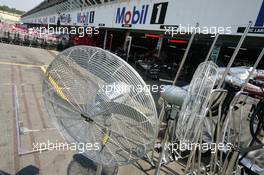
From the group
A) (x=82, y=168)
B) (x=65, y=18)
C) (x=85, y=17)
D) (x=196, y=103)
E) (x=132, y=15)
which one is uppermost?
(x=132, y=15)

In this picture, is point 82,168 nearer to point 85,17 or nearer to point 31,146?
point 31,146

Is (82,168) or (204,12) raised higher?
(204,12)

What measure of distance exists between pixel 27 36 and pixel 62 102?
17.8 m

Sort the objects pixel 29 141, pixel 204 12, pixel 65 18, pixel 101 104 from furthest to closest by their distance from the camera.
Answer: pixel 65 18 → pixel 204 12 → pixel 29 141 → pixel 101 104

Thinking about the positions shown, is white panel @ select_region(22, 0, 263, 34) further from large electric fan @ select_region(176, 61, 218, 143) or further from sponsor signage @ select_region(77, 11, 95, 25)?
sponsor signage @ select_region(77, 11, 95, 25)

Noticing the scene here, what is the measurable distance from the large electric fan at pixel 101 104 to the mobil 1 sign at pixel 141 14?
8.53m

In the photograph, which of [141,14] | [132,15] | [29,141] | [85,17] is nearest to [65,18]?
[85,17]

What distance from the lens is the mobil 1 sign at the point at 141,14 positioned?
9758mm

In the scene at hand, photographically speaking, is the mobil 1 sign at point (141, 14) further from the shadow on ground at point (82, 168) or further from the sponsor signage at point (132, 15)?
the shadow on ground at point (82, 168)

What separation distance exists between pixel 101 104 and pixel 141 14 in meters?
10.4

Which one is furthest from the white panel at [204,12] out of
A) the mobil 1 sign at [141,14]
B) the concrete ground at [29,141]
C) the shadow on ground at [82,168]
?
the shadow on ground at [82,168]

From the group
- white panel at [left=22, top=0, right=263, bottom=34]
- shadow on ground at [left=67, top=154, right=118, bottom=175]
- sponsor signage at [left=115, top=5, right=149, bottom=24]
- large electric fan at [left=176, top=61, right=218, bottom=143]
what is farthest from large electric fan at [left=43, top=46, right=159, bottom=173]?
sponsor signage at [left=115, top=5, right=149, bottom=24]

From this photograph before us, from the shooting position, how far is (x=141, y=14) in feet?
36.8

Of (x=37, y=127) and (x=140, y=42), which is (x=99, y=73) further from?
(x=140, y=42)
